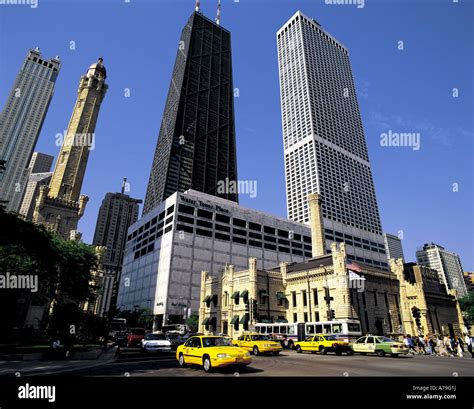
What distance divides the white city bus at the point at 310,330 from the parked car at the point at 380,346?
3.71 meters

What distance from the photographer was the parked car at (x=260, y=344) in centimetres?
2320

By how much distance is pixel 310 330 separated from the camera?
34.3 m

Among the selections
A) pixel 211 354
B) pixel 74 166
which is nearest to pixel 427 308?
pixel 211 354

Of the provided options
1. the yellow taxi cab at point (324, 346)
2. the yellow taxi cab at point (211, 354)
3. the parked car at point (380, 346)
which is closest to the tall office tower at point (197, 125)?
the yellow taxi cab at point (324, 346)

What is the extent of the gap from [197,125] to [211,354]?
157m

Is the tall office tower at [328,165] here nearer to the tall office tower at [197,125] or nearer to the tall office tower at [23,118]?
the tall office tower at [197,125]

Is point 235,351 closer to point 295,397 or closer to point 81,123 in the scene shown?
point 295,397

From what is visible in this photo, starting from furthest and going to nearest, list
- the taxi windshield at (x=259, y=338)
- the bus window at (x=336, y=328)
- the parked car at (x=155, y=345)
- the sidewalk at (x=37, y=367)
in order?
the bus window at (x=336, y=328), the taxi windshield at (x=259, y=338), the parked car at (x=155, y=345), the sidewalk at (x=37, y=367)

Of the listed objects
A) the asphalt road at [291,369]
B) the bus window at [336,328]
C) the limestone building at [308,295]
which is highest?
the limestone building at [308,295]

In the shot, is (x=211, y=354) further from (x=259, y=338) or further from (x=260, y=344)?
(x=259, y=338)

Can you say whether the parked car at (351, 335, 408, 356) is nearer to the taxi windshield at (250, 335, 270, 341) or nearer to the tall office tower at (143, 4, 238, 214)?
the taxi windshield at (250, 335, 270, 341)

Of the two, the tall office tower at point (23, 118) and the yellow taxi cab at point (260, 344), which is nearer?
the yellow taxi cab at point (260, 344)

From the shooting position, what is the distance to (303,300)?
49.8 metres

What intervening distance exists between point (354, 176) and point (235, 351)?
18861cm
